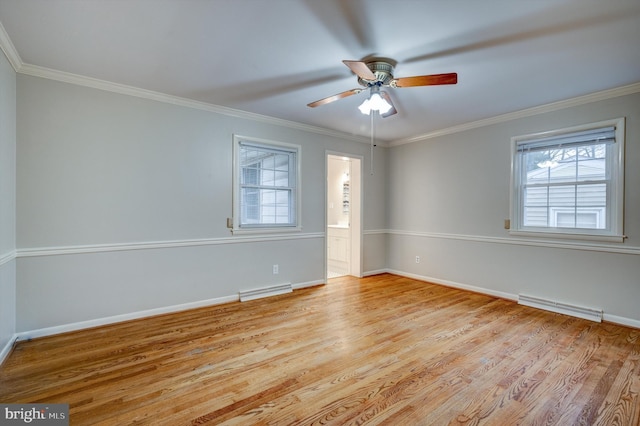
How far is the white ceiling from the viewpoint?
1.91 meters

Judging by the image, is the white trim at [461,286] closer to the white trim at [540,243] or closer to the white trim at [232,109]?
the white trim at [540,243]

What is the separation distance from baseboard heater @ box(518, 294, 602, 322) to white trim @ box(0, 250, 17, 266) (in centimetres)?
546

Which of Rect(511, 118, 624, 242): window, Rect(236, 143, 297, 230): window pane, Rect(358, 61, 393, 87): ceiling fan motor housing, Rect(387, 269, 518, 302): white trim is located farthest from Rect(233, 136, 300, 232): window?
Rect(511, 118, 624, 242): window

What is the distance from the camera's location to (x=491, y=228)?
4.22m

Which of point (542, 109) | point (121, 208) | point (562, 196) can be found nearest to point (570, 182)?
point (562, 196)

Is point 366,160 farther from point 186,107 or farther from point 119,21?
point 119,21

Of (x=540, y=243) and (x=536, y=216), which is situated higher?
(x=536, y=216)

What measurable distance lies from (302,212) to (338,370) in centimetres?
263

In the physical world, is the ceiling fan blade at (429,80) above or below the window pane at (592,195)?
Result: above

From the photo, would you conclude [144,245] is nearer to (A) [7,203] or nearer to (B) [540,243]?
(A) [7,203]

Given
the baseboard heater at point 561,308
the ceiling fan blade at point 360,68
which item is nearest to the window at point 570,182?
the baseboard heater at point 561,308

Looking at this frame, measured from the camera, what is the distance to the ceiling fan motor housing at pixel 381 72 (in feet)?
8.32

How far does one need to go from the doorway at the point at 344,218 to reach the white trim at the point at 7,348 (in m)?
3.67

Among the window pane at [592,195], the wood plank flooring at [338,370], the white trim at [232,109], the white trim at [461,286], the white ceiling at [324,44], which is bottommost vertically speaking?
the wood plank flooring at [338,370]
